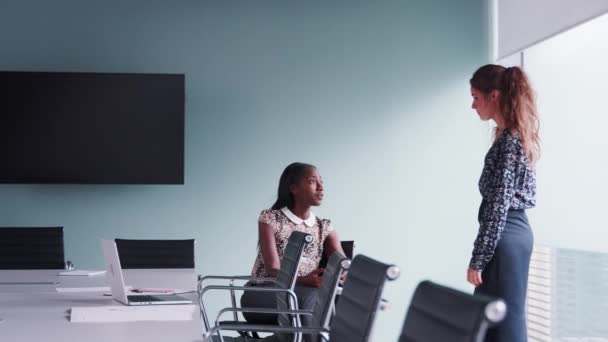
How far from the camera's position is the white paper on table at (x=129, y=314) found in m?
2.68

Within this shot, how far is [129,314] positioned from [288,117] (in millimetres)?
4040

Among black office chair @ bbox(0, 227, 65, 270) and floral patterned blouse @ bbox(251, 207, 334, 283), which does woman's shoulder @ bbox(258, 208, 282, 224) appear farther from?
black office chair @ bbox(0, 227, 65, 270)

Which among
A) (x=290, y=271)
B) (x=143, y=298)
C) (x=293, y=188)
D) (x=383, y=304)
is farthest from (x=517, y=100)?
(x=143, y=298)

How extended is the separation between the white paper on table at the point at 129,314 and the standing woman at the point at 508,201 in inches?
59.1

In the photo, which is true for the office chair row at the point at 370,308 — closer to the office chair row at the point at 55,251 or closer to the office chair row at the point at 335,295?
the office chair row at the point at 335,295

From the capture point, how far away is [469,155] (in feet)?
22.4

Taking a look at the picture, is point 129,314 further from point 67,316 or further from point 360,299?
point 360,299

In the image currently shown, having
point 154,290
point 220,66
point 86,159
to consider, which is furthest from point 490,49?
point 154,290

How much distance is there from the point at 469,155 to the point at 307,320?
3.00 m

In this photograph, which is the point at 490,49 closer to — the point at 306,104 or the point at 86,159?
the point at 306,104

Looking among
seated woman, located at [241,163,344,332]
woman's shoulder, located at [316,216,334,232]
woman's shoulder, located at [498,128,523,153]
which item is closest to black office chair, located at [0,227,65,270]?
seated woman, located at [241,163,344,332]

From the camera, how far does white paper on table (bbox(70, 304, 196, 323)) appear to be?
8.79 feet

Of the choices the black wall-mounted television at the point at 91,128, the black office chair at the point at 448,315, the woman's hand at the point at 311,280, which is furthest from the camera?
the black wall-mounted television at the point at 91,128

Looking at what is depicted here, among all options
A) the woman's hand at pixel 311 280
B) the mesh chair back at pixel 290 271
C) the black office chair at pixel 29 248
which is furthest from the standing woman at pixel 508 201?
the black office chair at pixel 29 248
